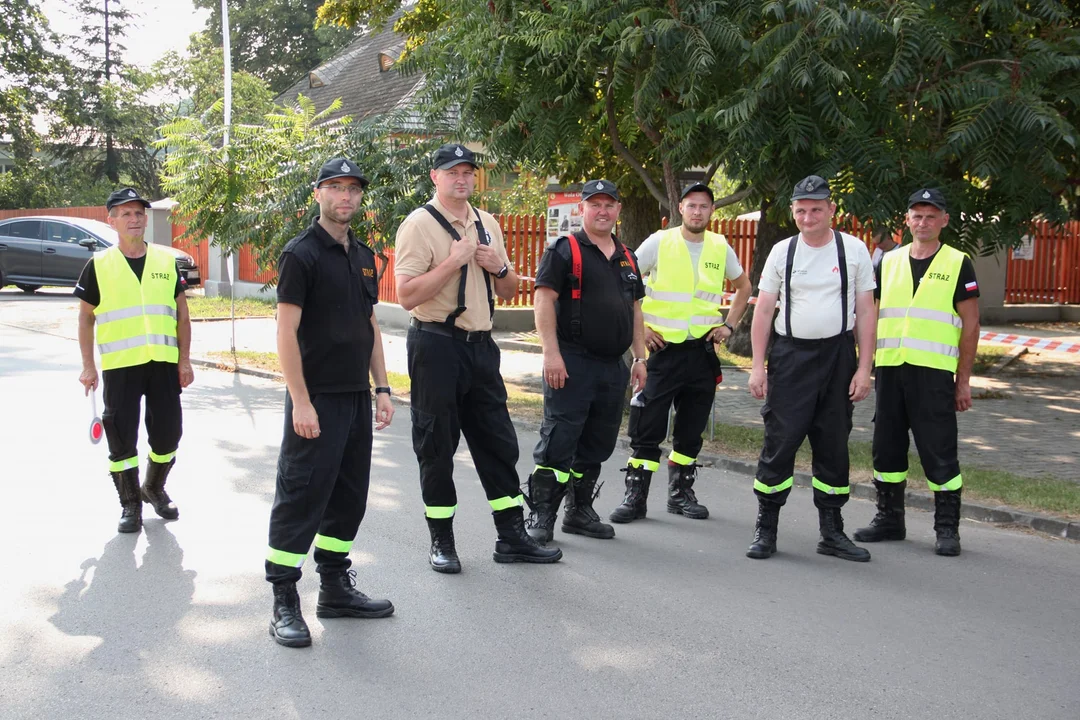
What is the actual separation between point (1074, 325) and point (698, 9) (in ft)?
53.7

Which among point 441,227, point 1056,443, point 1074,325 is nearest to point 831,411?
point 441,227

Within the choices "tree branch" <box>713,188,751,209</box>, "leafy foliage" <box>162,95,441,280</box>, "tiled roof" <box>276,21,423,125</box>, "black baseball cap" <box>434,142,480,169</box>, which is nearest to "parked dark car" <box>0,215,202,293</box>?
"tiled roof" <box>276,21,423,125</box>

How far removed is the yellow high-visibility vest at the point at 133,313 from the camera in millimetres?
6747

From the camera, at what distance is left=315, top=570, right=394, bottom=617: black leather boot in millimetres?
5207

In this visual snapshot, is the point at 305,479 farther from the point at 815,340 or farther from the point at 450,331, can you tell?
the point at 815,340

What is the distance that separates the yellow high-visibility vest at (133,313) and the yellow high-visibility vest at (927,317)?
439cm

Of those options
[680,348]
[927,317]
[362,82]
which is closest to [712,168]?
[680,348]

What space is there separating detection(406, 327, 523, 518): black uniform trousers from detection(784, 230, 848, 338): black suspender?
5.56ft

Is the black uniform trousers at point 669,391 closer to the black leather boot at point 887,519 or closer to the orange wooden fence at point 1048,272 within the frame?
the black leather boot at point 887,519

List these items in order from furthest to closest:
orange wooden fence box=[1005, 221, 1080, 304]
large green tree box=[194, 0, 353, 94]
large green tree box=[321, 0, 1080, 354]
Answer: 1. large green tree box=[194, 0, 353, 94]
2. orange wooden fence box=[1005, 221, 1080, 304]
3. large green tree box=[321, 0, 1080, 354]

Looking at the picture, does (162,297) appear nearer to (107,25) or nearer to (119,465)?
(119,465)

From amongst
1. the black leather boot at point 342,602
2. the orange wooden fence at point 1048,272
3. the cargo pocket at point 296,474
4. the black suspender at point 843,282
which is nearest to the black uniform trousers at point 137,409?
the black leather boot at point 342,602

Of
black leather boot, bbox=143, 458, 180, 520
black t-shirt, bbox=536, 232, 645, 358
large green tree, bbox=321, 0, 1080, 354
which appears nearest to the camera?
black t-shirt, bbox=536, 232, 645, 358

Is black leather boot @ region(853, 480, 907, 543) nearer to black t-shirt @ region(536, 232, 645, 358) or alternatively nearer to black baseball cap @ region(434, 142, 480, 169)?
black t-shirt @ region(536, 232, 645, 358)
